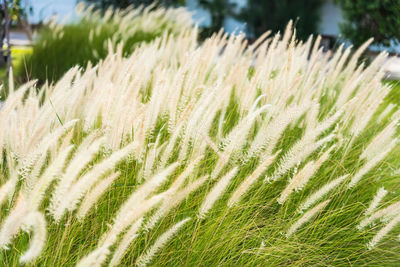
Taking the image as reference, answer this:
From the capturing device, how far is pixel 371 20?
25.8 feet

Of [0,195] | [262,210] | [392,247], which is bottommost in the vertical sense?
[392,247]

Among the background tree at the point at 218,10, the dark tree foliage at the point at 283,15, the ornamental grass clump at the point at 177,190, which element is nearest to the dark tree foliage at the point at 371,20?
the dark tree foliage at the point at 283,15

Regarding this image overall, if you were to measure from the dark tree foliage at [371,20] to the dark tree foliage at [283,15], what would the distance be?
11.0ft

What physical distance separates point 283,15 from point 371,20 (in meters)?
4.13

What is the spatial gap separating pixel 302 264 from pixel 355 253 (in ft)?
0.75

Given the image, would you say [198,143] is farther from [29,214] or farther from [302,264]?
[29,214]

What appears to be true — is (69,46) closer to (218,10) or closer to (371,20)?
(371,20)

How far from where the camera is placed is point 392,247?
1925 mm

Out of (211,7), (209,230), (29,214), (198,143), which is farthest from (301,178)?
(211,7)

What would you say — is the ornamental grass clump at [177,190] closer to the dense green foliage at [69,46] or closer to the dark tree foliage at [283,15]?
the dense green foliage at [69,46]

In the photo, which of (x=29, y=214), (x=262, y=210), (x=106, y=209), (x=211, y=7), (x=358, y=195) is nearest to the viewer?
(x=29, y=214)

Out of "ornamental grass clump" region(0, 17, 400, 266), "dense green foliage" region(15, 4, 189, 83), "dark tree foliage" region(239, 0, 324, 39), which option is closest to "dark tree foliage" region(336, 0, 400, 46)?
"dark tree foliage" region(239, 0, 324, 39)

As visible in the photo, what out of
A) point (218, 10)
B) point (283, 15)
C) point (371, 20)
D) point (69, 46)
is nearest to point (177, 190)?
point (69, 46)

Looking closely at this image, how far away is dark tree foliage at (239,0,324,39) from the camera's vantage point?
460 inches
